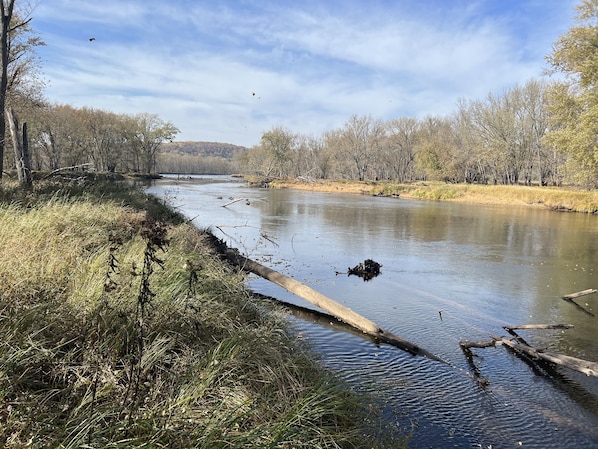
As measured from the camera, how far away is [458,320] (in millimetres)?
7812

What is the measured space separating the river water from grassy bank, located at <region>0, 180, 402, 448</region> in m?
1.11

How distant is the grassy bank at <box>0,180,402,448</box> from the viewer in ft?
8.43

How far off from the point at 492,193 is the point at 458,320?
35721 millimetres

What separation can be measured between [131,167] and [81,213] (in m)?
86.1

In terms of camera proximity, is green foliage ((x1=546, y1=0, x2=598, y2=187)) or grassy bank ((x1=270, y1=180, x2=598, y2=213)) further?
grassy bank ((x1=270, y1=180, x2=598, y2=213))

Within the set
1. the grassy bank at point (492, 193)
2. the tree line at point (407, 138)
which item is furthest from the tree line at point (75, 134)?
the grassy bank at point (492, 193)

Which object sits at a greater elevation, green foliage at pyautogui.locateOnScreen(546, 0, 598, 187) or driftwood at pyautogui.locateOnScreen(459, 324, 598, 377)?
green foliage at pyautogui.locateOnScreen(546, 0, 598, 187)

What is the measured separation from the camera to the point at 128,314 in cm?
393

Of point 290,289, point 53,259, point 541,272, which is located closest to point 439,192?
point 541,272

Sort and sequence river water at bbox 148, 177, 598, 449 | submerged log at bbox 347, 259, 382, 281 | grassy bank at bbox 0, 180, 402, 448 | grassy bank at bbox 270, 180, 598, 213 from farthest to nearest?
grassy bank at bbox 270, 180, 598, 213 → submerged log at bbox 347, 259, 382, 281 → river water at bbox 148, 177, 598, 449 → grassy bank at bbox 0, 180, 402, 448

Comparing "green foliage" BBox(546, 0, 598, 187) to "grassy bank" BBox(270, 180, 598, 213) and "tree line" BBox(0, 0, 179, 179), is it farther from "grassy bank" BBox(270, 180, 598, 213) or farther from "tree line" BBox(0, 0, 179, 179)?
"tree line" BBox(0, 0, 179, 179)

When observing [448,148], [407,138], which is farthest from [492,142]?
[407,138]

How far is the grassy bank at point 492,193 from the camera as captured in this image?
31453 millimetres

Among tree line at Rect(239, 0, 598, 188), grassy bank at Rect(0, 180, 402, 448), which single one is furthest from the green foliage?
grassy bank at Rect(0, 180, 402, 448)
